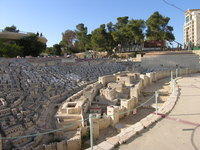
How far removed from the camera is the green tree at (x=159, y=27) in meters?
33.6

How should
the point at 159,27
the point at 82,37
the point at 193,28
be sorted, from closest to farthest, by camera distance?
the point at 159,27 < the point at 82,37 < the point at 193,28

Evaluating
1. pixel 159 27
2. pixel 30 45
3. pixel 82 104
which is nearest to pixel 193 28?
pixel 159 27

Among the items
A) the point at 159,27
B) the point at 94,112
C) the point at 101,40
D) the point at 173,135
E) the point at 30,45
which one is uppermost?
the point at 159,27

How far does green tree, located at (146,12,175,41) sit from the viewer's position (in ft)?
110

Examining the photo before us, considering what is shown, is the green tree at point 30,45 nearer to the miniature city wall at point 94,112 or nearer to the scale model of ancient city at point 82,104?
the scale model of ancient city at point 82,104

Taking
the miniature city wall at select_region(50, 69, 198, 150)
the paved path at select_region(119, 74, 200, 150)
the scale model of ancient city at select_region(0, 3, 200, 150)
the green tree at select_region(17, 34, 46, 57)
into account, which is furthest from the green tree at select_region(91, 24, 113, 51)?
the paved path at select_region(119, 74, 200, 150)

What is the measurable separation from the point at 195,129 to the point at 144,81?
9129 millimetres

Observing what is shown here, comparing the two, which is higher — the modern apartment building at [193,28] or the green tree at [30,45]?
the modern apartment building at [193,28]

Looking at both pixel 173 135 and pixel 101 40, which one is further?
pixel 101 40

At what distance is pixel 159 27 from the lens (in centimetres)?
3406

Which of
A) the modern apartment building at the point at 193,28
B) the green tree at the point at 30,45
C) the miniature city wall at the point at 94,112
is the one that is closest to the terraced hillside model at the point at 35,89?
the miniature city wall at the point at 94,112

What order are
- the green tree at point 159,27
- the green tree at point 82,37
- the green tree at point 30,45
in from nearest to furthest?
the green tree at point 30,45 → the green tree at point 159,27 → the green tree at point 82,37

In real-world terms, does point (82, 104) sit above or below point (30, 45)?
below

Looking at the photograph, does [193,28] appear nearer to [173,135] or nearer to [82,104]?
[82,104]
